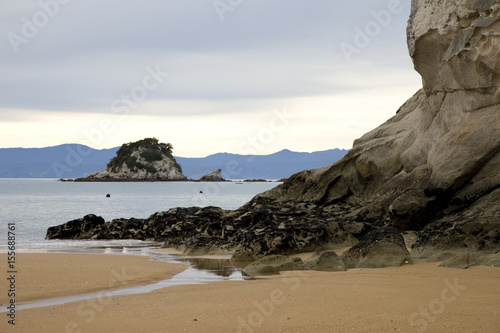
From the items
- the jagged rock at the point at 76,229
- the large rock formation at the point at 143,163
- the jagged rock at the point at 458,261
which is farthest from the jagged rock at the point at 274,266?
the large rock formation at the point at 143,163

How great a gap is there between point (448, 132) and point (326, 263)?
30.3ft

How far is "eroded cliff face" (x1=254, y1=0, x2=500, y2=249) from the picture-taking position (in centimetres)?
1796

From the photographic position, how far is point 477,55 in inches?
731

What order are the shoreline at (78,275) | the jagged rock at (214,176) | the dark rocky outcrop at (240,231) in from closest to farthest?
1. the shoreline at (78,275)
2. the dark rocky outcrop at (240,231)
3. the jagged rock at (214,176)

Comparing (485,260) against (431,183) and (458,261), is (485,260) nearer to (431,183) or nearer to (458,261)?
(458,261)

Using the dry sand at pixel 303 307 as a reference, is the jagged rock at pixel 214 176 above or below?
above

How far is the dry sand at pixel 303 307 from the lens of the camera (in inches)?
295

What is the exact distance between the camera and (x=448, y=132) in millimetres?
20109

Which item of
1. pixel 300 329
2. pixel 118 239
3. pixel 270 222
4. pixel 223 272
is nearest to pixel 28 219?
pixel 118 239

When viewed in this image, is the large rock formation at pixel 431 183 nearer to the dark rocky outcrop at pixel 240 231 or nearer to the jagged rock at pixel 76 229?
the dark rocky outcrop at pixel 240 231

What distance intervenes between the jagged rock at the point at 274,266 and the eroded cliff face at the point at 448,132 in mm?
4332

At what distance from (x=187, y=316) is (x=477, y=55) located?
14583 millimetres

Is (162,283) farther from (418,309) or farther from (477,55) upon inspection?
(477,55)

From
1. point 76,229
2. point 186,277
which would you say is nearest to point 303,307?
point 186,277
